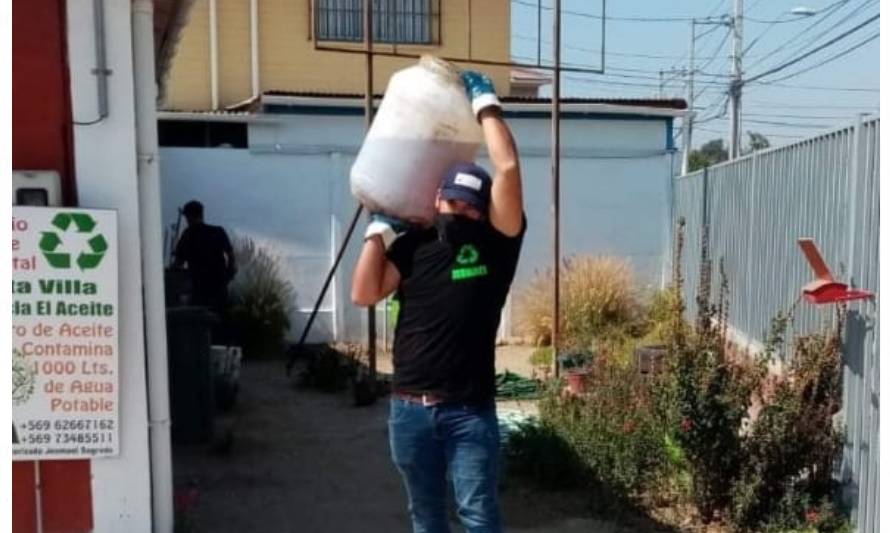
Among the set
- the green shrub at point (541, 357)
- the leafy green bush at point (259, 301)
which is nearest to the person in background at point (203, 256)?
the leafy green bush at point (259, 301)

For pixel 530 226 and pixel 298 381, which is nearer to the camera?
pixel 298 381

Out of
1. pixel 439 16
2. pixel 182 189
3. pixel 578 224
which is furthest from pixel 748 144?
pixel 182 189

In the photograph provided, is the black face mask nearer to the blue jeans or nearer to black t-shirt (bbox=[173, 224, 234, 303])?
the blue jeans

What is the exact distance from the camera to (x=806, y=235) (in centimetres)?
799

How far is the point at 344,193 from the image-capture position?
12891mm

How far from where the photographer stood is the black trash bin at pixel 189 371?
278 inches

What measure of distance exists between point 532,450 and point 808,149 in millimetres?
3494

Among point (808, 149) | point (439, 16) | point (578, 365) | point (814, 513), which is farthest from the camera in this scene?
point (439, 16)

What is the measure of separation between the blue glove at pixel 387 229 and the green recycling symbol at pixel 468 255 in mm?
316

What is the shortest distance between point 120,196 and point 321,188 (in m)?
8.70

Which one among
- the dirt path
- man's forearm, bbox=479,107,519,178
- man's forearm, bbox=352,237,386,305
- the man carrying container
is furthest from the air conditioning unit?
the dirt path

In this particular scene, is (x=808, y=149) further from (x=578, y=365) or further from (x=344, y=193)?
(x=344, y=193)

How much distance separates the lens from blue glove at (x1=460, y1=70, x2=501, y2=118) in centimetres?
356

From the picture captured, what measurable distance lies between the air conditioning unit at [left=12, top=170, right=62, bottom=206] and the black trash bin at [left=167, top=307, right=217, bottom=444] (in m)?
2.95
